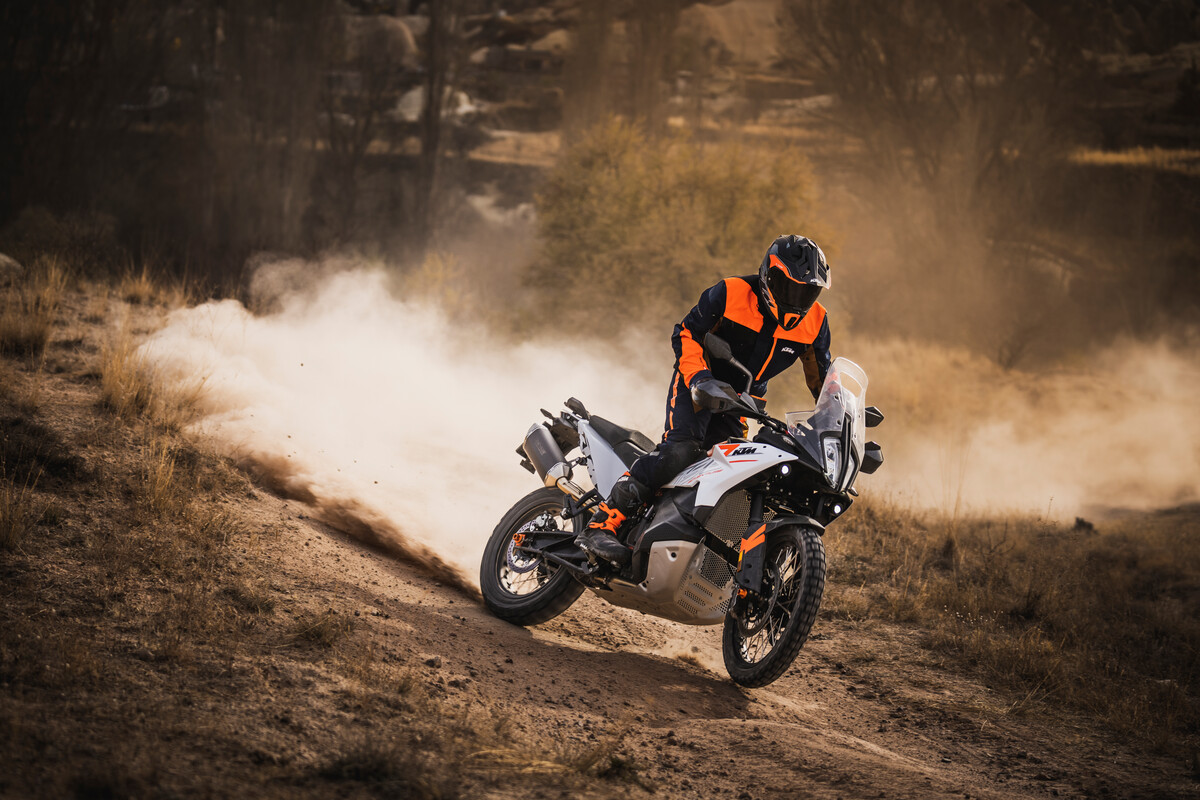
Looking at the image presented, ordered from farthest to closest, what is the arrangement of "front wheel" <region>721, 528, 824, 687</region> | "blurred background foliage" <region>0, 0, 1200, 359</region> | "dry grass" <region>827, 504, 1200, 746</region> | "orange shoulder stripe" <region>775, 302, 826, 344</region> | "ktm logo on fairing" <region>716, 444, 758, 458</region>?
"blurred background foliage" <region>0, 0, 1200, 359</region> → "dry grass" <region>827, 504, 1200, 746</region> → "orange shoulder stripe" <region>775, 302, 826, 344</region> → "ktm logo on fairing" <region>716, 444, 758, 458</region> → "front wheel" <region>721, 528, 824, 687</region>

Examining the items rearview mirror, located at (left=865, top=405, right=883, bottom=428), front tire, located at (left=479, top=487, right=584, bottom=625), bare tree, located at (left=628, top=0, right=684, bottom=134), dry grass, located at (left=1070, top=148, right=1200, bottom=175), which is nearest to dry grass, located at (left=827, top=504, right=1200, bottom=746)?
rearview mirror, located at (left=865, top=405, right=883, bottom=428)

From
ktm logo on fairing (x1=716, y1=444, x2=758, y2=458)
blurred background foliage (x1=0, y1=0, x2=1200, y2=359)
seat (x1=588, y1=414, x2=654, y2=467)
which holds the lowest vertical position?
seat (x1=588, y1=414, x2=654, y2=467)

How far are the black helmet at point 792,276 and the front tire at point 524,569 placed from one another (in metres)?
1.96

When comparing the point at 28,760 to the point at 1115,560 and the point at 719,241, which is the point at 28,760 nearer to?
the point at 1115,560

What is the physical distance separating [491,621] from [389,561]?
3.80 ft

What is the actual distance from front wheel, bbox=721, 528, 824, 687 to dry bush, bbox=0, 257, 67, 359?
780cm

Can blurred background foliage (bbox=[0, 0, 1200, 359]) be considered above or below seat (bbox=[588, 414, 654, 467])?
above

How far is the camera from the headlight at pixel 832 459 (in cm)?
459

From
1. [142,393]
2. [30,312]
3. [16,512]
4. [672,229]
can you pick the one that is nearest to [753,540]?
[16,512]

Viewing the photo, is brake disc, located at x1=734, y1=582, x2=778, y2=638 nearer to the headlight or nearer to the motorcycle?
the motorcycle

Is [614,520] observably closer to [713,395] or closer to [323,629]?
[713,395]

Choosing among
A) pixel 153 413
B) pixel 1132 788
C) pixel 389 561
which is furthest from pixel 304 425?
pixel 1132 788

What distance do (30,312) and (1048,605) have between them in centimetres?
1096

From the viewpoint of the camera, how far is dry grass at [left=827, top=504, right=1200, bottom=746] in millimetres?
6496
